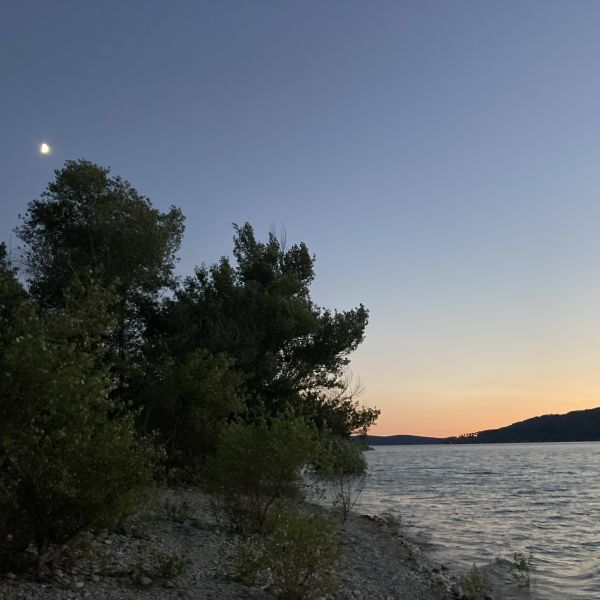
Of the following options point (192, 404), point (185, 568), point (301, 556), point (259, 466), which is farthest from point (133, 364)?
point (301, 556)

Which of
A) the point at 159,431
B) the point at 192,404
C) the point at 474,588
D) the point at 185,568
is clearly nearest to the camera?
the point at 185,568

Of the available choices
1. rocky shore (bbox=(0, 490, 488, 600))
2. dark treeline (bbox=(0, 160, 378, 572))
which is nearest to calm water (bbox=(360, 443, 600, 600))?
rocky shore (bbox=(0, 490, 488, 600))

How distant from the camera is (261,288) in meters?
37.6

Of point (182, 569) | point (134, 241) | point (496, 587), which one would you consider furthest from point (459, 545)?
point (134, 241)

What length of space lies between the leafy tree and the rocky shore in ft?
3.28

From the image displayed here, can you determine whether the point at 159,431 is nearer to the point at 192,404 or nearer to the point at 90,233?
the point at 192,404

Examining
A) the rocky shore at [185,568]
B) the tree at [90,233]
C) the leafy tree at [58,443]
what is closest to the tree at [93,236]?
the tree at [90,233]

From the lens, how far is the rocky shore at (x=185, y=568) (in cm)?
1057

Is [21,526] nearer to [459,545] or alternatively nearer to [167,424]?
[167,424]

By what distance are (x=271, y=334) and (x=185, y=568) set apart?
22859mm

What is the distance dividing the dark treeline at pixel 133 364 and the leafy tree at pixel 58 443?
25 millimetres

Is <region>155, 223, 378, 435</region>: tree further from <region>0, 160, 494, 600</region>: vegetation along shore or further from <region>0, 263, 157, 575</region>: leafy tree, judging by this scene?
<region>0, 263, 157, 575</region>: leafy tree

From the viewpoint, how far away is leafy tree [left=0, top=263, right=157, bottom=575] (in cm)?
846

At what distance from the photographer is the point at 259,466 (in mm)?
16328
